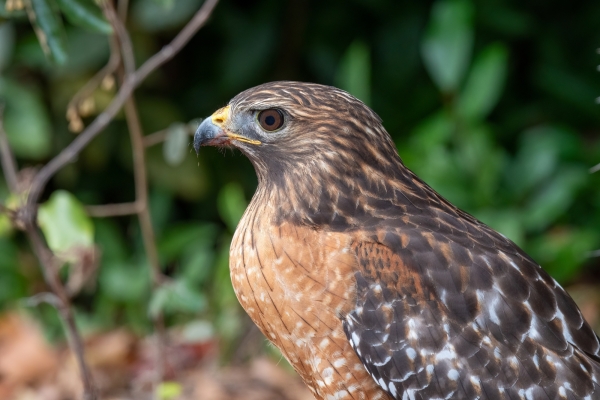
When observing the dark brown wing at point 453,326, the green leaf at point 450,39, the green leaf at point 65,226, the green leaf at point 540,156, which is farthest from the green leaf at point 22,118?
the green leaf at point 540,156

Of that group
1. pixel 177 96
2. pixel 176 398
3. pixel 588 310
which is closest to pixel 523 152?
pixel 588 310

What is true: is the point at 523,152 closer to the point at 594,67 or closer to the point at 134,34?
the point at 594,67

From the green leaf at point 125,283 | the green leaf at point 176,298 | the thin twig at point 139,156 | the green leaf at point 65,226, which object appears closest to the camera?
the green leaf at point 65,226

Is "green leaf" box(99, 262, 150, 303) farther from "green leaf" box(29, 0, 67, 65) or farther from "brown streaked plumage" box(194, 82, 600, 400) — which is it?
"brown streaked plumage" box(194, 82, 600, 400)

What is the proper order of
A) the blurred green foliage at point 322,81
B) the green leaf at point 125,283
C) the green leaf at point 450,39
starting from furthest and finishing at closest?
1. the green leaf at point 125,283
2. the green leaf at point 450,39
3. the blurred green foliage at point 322,81

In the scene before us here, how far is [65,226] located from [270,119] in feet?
3.43

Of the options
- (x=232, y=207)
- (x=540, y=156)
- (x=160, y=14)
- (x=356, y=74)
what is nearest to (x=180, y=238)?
(x=232, y=207)

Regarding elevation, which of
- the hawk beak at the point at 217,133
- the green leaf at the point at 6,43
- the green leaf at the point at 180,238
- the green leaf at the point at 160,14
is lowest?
the green leaf at the point at 180,238

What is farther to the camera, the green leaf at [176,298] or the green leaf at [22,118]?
the green leaf at [22,118]

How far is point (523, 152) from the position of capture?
19.5ft

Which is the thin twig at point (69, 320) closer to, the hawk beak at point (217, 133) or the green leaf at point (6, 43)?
the hawk beak at point (217, 133)

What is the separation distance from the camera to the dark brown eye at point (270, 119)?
308 centimetres

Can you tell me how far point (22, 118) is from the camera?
209 inches

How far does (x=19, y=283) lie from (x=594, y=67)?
15.1ft
